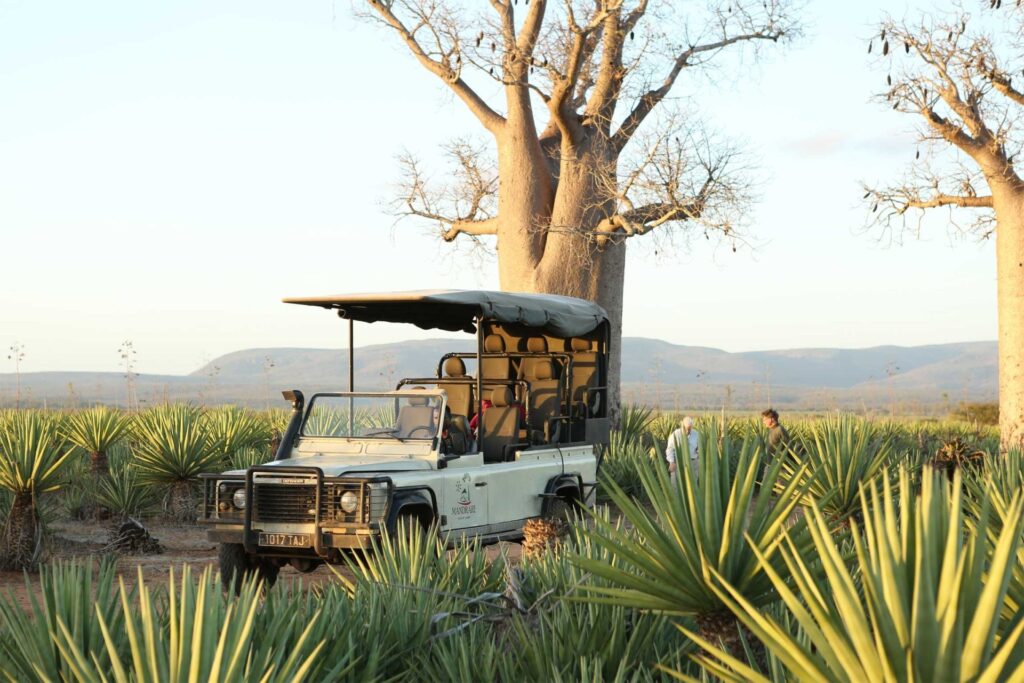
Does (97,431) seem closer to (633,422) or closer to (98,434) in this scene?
(98,434)

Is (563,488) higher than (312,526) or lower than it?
higher

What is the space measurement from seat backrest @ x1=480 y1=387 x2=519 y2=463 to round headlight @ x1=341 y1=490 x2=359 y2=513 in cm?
212

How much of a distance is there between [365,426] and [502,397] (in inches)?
54.2

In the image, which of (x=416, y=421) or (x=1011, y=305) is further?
(x=1011, y=305)

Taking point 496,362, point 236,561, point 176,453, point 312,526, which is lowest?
point 236,561

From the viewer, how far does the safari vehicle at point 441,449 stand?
388 inches

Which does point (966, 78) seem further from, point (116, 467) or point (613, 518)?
point (116, 467)

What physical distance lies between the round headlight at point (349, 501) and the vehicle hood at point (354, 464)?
0.25 meters

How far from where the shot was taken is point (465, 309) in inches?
491

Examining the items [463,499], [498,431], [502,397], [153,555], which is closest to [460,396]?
[502,397]

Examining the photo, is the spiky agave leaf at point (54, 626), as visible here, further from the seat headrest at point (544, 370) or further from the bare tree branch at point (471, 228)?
the bare tree branch at point (471, 228)

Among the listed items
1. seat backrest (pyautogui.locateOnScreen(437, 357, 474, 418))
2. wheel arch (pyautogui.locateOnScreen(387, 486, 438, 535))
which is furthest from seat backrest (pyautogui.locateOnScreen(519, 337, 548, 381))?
wheel arch (pyautogui.locateOnScreen(387, 486, 438, 535))

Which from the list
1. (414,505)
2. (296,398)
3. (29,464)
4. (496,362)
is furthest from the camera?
(496,362)

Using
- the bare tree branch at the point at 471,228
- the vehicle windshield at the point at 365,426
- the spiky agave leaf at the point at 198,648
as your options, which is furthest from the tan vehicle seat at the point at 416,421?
the bare tree branch at the point at 471,228
